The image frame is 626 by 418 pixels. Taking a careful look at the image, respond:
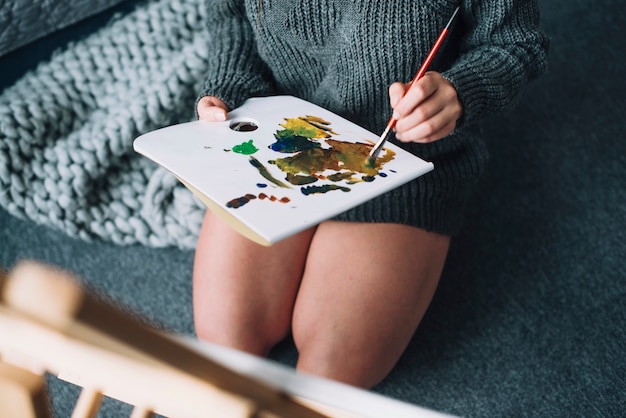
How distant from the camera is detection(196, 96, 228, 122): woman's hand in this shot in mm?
675

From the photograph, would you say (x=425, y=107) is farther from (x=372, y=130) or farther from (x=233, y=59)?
(x=233, y=59)

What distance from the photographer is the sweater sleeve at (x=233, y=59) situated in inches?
29.0

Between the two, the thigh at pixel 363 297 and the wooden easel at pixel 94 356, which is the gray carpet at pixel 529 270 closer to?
the thigh at pixel 363 297

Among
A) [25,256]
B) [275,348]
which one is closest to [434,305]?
[275,348]

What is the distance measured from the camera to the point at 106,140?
96 cm

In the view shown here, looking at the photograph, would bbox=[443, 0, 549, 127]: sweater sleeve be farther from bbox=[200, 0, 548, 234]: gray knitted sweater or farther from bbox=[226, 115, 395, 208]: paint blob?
bbox=[226, 115, 395, 208]: paint blob

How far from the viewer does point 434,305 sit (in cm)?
91

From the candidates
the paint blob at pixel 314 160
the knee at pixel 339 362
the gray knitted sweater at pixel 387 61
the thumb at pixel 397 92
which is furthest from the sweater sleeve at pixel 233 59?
the knee at pixel 339 362

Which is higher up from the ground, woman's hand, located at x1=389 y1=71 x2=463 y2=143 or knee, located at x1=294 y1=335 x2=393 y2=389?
woman's hand, located at x1=389 y1=71 x2=463 y2=143

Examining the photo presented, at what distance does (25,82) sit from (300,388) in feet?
3.01

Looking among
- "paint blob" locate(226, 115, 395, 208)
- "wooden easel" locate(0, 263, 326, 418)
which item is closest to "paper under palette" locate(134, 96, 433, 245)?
"paint blob" locate(226, 115, 395, 208)

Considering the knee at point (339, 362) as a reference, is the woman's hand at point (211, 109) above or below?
above

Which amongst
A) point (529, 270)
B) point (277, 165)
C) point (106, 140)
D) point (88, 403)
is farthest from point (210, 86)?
point (529, 270)

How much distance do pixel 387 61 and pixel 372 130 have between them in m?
0.09
